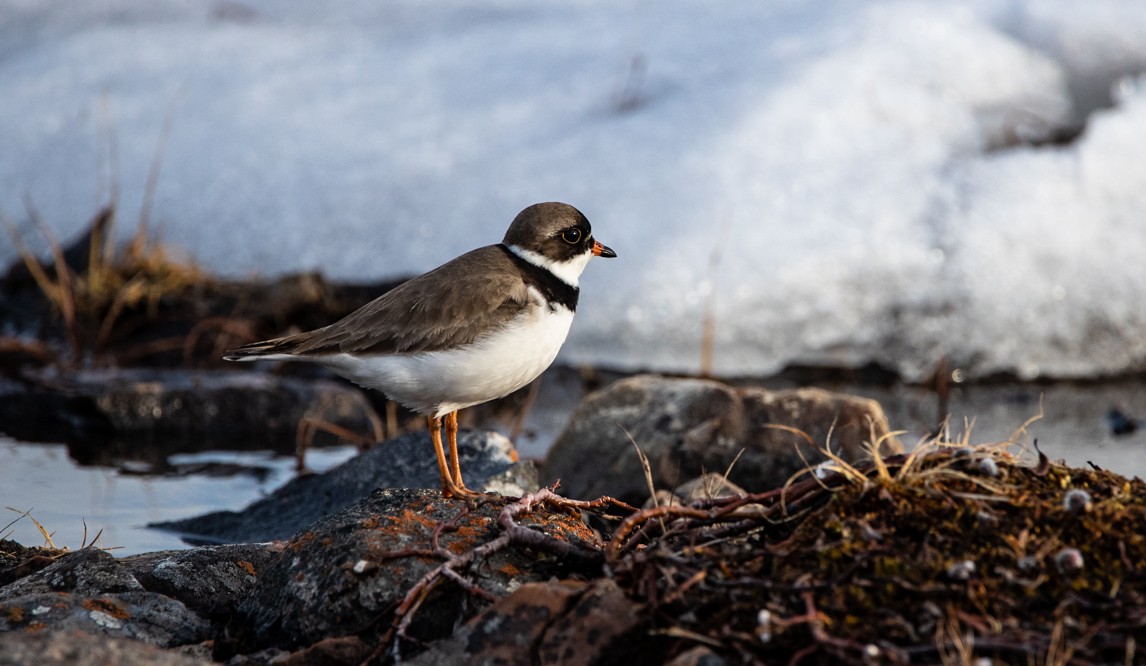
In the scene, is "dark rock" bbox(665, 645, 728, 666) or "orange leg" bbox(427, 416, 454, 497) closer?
"dark rock" bbox(665, 645, 728, 666)

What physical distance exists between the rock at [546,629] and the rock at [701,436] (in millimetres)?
2849

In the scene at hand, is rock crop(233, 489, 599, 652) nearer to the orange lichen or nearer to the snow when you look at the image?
the orange lichen

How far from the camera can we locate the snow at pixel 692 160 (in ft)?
30.0

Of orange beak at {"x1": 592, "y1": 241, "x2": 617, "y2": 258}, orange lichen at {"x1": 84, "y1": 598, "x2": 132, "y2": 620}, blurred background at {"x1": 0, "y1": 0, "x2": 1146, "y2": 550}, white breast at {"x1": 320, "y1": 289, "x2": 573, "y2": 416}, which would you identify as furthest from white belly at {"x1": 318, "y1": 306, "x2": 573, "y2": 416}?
blurred background at {"x1": 0, "y1": 0, "x2": 1146, "y2": 550}

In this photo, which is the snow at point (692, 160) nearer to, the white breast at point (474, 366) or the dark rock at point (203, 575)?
the white breast at point (474, 366)

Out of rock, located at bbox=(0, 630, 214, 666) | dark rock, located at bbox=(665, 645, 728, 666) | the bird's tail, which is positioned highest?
the bird's tail

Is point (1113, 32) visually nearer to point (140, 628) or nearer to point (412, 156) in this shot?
point (412, 156)

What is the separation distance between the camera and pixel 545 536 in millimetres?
3807

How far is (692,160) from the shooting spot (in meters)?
10.0

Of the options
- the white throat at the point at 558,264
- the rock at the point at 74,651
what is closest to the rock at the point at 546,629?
the rock at the point at 74,651

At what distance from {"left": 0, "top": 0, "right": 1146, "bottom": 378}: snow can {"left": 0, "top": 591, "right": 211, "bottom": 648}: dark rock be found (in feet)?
17.6

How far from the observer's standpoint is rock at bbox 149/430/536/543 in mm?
5823

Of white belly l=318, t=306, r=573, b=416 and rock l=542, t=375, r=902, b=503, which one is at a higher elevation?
white belly l=318, t=306, r=573, b=416

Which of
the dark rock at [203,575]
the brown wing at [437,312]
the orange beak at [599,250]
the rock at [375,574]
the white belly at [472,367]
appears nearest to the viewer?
the rock at [375,574]
